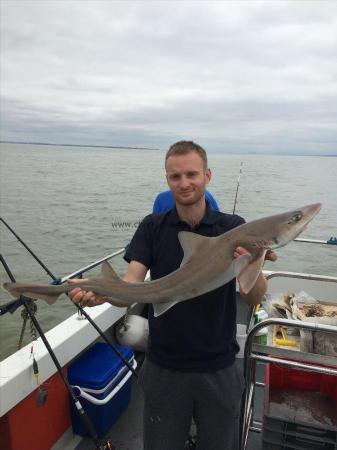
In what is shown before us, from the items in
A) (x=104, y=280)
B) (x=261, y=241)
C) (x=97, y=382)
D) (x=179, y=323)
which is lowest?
(x=97, y=382)

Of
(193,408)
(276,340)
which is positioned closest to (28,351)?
(193,408)

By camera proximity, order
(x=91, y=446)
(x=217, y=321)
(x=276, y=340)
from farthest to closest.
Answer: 1. (x=91, y=446)
2. (x=276, y=340)
3. (x=217, y=321)

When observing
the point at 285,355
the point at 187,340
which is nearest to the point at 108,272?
the point at 187,340

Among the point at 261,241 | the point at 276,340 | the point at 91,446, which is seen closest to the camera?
the point at 261,241

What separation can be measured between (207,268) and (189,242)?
0.63 ft

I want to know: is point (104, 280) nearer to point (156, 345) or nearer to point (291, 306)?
point (156, 345)

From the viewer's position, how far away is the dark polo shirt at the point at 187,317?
254cm

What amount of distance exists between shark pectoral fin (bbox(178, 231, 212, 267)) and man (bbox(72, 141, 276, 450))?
0.66 ft

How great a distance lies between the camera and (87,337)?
3881 millimetres

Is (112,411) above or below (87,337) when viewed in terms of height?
below

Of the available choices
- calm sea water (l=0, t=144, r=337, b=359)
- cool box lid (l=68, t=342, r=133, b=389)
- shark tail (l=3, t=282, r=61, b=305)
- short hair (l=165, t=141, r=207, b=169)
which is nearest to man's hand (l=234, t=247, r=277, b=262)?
short hair (l=165, t=141, r=207, b=169)

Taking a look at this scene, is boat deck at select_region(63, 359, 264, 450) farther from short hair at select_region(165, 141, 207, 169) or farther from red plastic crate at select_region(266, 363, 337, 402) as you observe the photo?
short hair at select_region(165, 141, 207, 169)

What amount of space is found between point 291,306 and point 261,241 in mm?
1502

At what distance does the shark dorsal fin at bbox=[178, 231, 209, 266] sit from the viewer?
240cm
